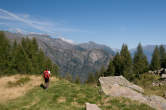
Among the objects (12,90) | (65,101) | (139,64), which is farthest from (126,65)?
(12,90)

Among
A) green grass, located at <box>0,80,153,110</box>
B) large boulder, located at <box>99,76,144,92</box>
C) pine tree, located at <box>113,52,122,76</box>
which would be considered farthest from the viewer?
pine tree, located at <box>113,52,122,76</box>

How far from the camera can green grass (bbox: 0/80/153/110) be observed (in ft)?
39.3

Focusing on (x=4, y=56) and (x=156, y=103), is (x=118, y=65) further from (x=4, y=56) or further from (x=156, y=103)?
(x=156, y=103)

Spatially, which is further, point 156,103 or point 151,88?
point 151,88

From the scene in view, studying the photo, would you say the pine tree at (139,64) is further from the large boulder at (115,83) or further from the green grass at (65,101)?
the green grass at (65,101)

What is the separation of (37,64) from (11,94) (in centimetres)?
4358

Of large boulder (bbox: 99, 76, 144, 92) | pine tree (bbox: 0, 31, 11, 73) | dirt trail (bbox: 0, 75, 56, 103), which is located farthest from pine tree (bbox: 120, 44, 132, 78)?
dirt trail (bbox: 0, 75, 56, 103)

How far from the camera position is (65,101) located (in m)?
13.4

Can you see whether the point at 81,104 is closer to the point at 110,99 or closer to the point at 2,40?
the point at 110,99

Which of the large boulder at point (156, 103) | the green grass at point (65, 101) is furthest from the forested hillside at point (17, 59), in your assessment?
Result: the large boulder at point (156, 103)

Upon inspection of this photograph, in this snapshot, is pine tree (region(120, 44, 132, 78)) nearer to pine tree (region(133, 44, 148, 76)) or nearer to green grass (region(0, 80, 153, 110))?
pine tree (region(133, 44, 148, 76))

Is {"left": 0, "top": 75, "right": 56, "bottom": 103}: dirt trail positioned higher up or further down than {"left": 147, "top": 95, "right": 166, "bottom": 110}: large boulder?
further down

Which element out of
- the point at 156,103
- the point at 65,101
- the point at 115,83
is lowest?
the point at 65,101

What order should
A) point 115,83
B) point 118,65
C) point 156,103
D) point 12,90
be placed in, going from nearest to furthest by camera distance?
point 156,103 < point 12,90 < point 115,83 < point 118,65
